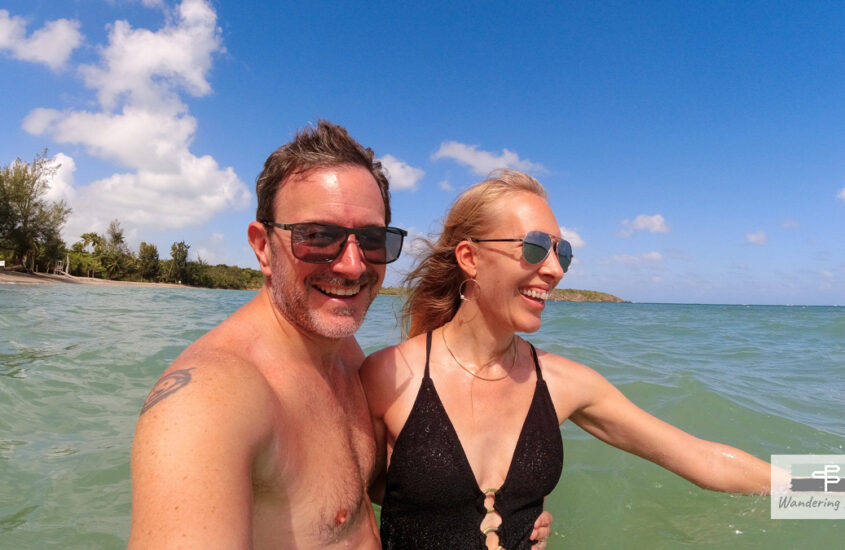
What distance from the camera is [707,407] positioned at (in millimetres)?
5938

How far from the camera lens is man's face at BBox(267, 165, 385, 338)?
6.48 ft

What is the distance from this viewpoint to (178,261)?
63.9m

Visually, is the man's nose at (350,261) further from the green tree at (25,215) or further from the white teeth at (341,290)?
the green tree at (25,215)

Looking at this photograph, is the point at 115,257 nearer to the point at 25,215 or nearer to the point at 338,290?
the point at 25,215

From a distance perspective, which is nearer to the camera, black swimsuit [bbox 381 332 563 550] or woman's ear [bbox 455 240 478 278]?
black swimsuit [bbox 381 332 563 550]

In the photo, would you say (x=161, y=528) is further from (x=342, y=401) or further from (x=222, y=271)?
(x=222, y=271)

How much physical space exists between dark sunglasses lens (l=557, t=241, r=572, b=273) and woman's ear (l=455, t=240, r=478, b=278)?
430 mm

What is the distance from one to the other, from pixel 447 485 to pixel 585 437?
3.44 metres

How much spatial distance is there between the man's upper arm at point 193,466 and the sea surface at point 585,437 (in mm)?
2369

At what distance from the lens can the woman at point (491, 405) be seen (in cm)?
225

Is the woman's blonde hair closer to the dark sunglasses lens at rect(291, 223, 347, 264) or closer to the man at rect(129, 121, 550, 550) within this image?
the man at rect(129, 121, 550, 550)

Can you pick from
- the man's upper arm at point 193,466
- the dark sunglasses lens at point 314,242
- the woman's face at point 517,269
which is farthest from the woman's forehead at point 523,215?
the man's upper arm at point 193,466

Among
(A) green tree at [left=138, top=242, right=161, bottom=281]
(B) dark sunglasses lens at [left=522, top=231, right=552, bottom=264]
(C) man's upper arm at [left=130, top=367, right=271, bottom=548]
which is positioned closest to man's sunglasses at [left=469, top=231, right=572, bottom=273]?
(B) dark sunglasses lens at [left=522, top=231, right=552, bottom=264]

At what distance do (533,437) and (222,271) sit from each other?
78496mm
